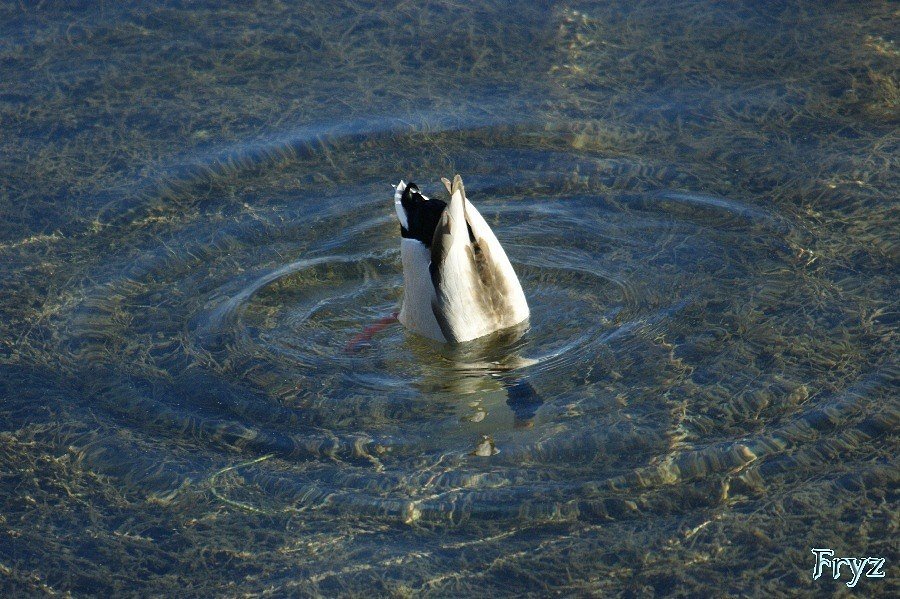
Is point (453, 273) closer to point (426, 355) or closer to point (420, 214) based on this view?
point (420, 214)

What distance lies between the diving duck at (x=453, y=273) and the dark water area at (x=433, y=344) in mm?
152

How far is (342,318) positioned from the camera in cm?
707

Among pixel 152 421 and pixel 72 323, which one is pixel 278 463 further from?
pixel 72 323

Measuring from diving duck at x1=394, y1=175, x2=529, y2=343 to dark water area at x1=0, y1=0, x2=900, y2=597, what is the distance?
152 millimetres

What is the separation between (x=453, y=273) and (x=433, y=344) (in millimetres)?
543

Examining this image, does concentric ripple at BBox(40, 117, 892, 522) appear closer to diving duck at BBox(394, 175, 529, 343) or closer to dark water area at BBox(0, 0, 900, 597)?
dark water area at BBox(0, 0, 900, 597)

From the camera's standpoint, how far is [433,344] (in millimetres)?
7023

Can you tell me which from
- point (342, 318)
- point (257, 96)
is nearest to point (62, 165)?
point (257, 96)

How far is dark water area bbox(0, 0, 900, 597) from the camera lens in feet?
17.3

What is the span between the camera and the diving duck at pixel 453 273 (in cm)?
662
